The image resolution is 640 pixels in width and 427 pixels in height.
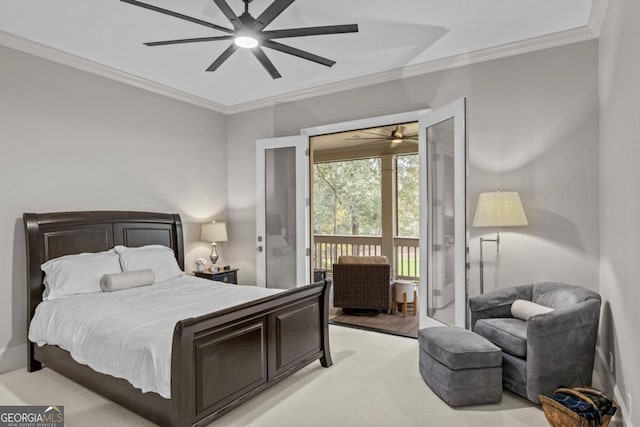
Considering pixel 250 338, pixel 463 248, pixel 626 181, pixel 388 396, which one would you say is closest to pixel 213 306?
pixel 250 338

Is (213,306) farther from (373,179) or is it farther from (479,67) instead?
(373,179)

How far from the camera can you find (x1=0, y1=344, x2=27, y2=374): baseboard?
129 inches

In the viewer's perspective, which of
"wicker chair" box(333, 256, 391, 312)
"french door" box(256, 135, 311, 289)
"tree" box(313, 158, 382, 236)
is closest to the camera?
"french door" box(256, 135, 311, 289)

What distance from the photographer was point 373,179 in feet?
28.1

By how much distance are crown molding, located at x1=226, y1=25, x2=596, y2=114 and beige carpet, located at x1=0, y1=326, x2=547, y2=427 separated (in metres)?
2.98

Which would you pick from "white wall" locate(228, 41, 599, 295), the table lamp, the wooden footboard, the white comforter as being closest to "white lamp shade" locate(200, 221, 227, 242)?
the table lamp

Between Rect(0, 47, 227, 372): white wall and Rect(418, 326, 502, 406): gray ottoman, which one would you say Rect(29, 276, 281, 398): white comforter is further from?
Rect(418, 326, 502, 406): gray ottoman

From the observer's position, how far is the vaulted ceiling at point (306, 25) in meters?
2.88

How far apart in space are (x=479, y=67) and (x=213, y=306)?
11.0ft

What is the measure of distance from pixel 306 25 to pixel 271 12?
94 centimetres

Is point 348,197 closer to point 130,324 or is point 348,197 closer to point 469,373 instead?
point 469,373

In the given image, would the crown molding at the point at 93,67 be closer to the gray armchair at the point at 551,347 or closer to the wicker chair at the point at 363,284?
the wicker chair at the point at 363,284

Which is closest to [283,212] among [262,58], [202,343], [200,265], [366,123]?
[200,265]

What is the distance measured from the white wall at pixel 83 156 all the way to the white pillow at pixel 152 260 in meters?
0.60
